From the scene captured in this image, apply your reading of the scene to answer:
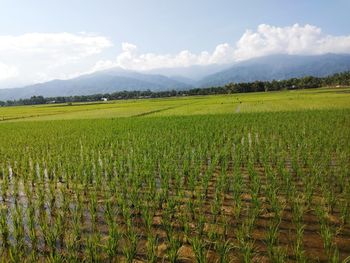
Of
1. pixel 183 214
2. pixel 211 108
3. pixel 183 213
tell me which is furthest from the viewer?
pixel 211 108

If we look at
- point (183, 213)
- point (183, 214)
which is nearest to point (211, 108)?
point (183, 213)

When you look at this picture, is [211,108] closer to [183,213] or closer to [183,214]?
[183,213]

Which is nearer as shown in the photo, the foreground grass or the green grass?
the foreground grass

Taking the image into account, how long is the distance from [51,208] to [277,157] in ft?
21.8

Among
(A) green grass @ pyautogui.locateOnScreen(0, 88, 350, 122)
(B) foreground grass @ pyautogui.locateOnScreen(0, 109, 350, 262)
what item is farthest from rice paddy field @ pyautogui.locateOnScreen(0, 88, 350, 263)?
(A) green grass @ pyautogui.locateOnScreen(0, 88, 350, 122)

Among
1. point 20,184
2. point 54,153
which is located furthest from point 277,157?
point 54,153

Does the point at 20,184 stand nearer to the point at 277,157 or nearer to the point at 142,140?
the point at 142,140

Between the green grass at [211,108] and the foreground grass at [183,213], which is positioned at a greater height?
the green grass at [211,108]

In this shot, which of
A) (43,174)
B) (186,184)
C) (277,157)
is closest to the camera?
(186,184)

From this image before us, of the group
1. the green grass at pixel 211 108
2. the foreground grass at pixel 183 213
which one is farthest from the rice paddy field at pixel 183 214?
the green grass at pixel 211 108

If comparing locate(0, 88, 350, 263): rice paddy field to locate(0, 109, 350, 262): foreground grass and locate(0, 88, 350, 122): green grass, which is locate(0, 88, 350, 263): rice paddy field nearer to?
locate(0, 109, 350, 262): foreground grass

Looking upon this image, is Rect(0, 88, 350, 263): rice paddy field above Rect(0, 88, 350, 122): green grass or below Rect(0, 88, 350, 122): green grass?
below

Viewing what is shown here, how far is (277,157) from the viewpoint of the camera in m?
9.86

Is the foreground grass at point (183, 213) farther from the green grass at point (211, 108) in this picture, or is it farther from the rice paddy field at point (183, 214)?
the green grass at point (211, 108)
